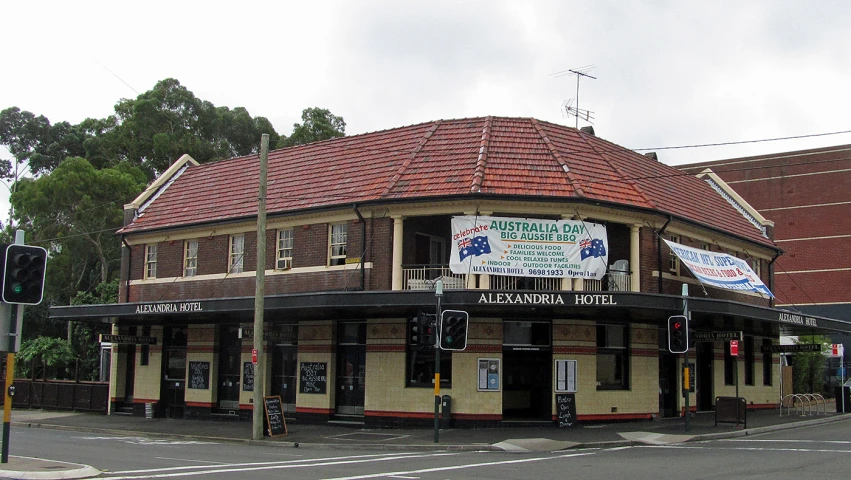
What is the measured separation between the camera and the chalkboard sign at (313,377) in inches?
1077

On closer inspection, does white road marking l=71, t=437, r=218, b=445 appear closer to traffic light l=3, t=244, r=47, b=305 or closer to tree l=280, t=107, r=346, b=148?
traffic light l=3, t=244, r=47, b=305

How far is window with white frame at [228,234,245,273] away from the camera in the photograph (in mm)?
30188

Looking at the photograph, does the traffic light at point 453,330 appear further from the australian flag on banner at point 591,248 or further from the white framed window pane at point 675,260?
the white framed window pane at point 675,260

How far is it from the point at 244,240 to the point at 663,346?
48.6 ft

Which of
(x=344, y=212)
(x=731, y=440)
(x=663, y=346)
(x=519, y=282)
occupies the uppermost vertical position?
(x=344, y=212)

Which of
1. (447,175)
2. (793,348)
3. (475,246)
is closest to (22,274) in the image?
(475,246)

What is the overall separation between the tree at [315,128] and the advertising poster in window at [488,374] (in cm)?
3703

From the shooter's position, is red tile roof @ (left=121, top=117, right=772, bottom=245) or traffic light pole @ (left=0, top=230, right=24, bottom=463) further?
red tile roof @ (left=121, top=117, right=772, bottom=245)

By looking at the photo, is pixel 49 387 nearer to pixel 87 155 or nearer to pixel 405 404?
pixel 405 404

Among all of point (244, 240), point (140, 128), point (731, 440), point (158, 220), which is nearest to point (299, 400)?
point (244, 240)

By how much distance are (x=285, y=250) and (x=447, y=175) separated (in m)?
6.55

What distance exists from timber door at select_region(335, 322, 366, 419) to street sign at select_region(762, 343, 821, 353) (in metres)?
16.8

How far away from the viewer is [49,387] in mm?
35438

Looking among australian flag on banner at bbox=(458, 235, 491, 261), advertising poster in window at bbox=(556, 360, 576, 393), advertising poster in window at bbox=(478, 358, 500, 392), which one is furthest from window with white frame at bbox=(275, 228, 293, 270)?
advertising poster in window at bbox=(556, 360, 576, 393)
